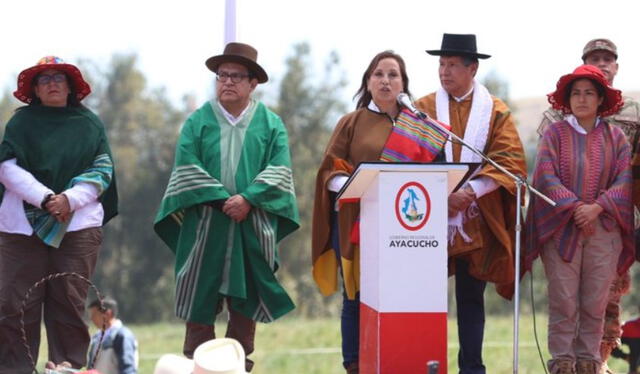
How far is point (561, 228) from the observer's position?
6.97 metres

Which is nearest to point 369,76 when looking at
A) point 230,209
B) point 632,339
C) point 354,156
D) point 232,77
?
point 354,156

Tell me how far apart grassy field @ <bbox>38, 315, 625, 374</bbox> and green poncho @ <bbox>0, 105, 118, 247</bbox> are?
24.5 ft

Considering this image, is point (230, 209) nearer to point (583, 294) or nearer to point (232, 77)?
point (232, 77)

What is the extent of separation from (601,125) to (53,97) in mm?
3324

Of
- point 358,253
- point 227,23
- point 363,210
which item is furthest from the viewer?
point 227,23

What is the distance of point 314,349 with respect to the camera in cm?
1780

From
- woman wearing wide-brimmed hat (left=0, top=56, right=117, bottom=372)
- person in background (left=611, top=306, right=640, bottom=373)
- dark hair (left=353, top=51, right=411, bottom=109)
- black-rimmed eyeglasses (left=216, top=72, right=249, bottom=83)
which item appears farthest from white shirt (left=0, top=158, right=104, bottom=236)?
person in background (left=611, top=306, right=640, bottom=373)

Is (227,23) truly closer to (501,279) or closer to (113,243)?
(501,279)

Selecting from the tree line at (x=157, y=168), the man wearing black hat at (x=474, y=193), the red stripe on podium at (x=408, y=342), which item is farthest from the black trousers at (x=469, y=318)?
the tree line at (x=157, y=168)

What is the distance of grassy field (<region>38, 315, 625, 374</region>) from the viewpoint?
49.2 feet

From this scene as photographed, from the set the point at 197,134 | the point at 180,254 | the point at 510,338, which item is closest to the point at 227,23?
the point at 197,134

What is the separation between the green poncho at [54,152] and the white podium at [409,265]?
1967 millimetres

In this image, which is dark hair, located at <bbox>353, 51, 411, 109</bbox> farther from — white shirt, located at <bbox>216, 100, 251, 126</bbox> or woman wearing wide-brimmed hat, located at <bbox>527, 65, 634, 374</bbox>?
woman wearing wide-brimmed hat, located at <bbox>527, 65, 634, 374</bbox>

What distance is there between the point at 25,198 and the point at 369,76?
217 cm
